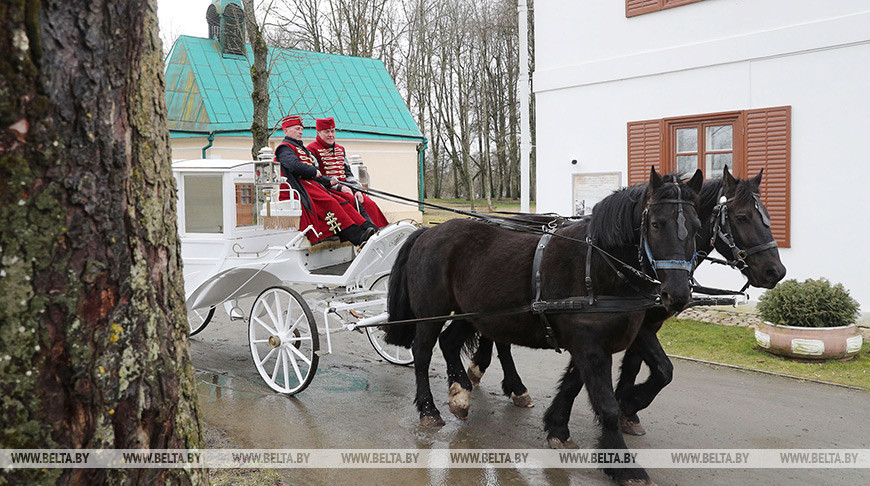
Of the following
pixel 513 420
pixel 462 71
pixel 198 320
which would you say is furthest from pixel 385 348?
pixel 462 71

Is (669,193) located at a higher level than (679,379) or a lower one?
higher

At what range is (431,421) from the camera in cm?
521

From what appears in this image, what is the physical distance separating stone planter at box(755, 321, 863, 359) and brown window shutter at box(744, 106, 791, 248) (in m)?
1.98

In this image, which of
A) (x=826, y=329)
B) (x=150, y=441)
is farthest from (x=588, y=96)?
(x=150, y=441)

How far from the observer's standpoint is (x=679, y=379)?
6.36 m

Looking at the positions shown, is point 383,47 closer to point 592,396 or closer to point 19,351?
point 592,396

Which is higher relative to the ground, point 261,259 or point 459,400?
point 261,259

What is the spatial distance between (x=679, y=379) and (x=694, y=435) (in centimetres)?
151

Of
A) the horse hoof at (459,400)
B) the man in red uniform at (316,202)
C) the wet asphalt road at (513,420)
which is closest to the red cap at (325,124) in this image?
the man in red uniform at (316,202)

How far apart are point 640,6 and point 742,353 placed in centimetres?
512

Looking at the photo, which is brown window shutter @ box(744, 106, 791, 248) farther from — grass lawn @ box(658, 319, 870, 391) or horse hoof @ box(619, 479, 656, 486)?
horse hoof @ box(619, 479, 656, 486)

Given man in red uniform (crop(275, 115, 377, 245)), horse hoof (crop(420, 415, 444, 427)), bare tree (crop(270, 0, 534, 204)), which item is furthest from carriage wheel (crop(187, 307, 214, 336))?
bare tree (crop(270, 0, 534, 204))

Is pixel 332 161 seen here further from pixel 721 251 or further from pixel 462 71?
pixel 462 71

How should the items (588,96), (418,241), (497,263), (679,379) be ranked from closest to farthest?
1. (497,263)
2. (418,241)
3. (679,379)
4. (588,96)
